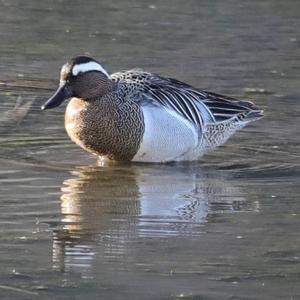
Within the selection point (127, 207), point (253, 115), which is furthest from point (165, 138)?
point (127, 207)

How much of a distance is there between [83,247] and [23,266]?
21.8 inches

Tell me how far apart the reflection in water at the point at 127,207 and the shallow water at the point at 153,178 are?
1 centimetres

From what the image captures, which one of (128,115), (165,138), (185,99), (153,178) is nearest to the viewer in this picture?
(153,178)

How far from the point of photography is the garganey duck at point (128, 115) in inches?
398

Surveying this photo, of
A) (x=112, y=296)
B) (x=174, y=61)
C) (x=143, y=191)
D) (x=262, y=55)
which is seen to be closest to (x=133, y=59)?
(x=174, y=61)

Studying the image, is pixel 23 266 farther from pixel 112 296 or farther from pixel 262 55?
pixel 262 55

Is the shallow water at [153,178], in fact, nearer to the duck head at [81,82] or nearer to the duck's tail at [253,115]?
the duck's tail at [253,115]

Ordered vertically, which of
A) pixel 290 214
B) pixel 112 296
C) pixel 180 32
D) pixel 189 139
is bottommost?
pixel 180 32

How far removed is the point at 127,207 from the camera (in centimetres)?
855

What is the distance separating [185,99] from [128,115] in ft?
2.24

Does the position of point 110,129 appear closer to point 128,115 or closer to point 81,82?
point 128,115

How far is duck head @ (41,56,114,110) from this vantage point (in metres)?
10.1

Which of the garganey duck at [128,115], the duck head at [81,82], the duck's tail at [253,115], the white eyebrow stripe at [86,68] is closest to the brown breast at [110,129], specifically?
the garganey duck at [128,115]

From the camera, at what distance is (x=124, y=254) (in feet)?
23.8
